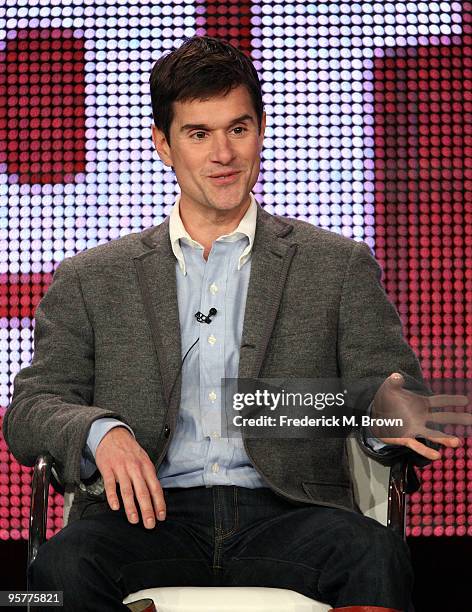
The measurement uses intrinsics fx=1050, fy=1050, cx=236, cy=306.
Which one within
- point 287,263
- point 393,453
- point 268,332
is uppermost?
point 287,263

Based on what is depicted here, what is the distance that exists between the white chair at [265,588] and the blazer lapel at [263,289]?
294 millimetres

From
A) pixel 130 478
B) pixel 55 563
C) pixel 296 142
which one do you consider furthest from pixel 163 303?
pixel 296 142

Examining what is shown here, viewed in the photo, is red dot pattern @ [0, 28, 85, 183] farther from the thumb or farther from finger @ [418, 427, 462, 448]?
finger @ [418, 427, 462, 448]

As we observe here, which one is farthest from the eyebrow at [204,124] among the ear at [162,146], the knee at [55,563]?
the knee at [55,563]

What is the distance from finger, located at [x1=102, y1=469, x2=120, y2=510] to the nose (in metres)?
0.70

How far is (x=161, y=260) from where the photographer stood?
2.15 metres

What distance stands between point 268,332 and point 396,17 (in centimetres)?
119

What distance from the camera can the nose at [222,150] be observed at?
2.09 m

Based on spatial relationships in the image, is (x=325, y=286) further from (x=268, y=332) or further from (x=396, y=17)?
(x=396, y=17)

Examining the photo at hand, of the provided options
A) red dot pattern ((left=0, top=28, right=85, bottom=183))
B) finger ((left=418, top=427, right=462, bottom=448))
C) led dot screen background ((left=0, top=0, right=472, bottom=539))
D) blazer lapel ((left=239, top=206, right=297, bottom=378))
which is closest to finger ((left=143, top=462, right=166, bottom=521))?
blazer lapel ((left=239, top=206, right=297, bottom=378))

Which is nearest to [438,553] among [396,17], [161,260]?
[161,260]

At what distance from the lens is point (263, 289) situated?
206 centimetres

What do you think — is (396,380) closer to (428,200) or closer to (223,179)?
(223,179)

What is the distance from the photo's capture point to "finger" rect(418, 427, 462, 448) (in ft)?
5.87
